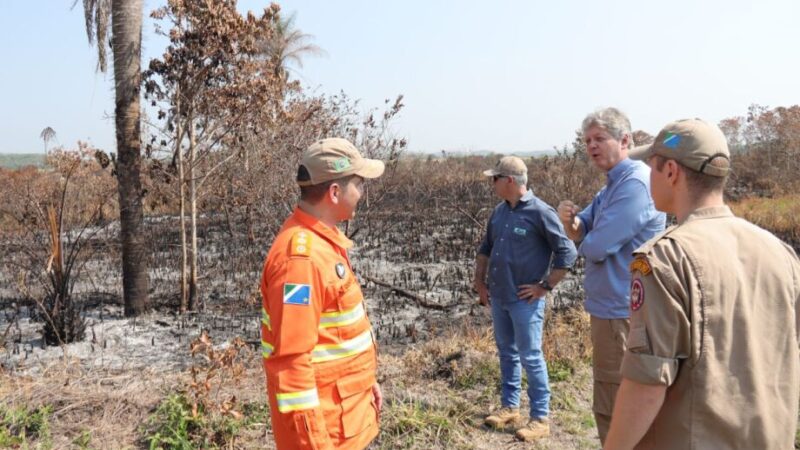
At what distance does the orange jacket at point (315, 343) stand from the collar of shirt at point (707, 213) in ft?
3.69

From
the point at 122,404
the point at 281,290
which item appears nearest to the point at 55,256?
the point at 122,404

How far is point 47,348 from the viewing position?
6582 mm

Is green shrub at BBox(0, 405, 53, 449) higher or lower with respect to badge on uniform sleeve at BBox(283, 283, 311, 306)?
lower

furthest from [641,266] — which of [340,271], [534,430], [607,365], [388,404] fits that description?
[388,404]

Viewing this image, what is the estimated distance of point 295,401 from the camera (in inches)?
73.9

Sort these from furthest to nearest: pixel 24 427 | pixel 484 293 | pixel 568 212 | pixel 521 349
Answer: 1. pixel 484 293
2. pixel 521 349
3. pixel 24 427
4. pixel 568 212

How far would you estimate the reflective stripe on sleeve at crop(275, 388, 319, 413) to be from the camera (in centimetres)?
187

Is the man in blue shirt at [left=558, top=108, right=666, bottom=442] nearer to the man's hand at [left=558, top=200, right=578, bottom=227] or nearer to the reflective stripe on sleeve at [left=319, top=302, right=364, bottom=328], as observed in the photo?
the man's hand at [left=558, top=200, right=578, bottom=227]

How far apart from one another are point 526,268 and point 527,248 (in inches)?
5.2

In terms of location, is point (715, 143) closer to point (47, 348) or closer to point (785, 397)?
point (785, 397)

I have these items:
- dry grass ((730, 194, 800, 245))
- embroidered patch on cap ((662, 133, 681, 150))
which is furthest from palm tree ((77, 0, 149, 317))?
dry grass ((730, 194, 800, 245))

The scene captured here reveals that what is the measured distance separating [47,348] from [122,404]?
333 cm

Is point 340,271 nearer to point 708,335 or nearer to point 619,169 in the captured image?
point 708,335

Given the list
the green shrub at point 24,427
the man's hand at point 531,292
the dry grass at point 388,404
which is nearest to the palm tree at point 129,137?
the dry grass at point 388,404
